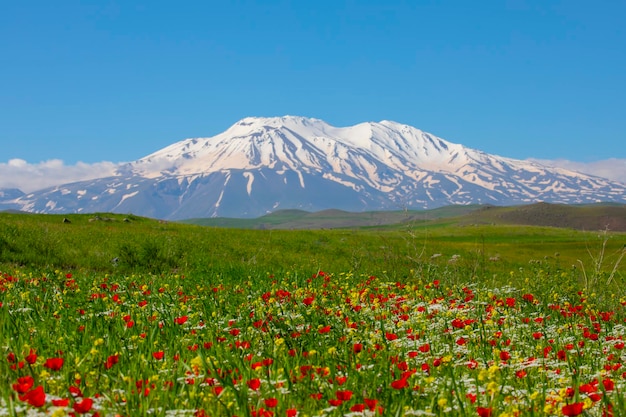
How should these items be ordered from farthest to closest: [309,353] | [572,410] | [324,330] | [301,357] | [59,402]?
1. [324,330]
2. [301,357]
3. [309,353]
4. [59,402]
5. [572,410]

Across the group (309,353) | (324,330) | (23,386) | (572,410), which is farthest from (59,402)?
(324,330)

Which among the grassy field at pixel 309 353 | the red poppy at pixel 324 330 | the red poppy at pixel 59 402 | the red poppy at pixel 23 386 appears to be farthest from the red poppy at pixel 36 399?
the red poppy at pixel 324 330

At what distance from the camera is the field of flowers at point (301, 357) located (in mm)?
4086

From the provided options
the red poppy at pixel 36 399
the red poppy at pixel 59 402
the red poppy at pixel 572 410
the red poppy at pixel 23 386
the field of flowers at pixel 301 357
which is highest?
the red poppy at pixel 36 399

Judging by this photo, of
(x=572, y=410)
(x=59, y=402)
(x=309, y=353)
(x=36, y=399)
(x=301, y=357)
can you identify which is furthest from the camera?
(x=301, y=357)

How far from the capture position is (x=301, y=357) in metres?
6.07

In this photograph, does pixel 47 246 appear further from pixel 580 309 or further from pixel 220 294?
pixel 580 309

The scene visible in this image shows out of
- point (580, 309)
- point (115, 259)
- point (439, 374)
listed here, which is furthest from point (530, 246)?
point (439, 374)

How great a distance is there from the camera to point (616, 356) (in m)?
6.54

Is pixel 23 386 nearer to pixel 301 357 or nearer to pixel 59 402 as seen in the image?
pixel 59 402

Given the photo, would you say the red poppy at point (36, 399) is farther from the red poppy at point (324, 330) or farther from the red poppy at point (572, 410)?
the red poppy at point (324, 330)

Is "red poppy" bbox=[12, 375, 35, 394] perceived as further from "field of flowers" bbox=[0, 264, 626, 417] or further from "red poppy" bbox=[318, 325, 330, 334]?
"red poppy" bbox=[318, 325, 330, 334]

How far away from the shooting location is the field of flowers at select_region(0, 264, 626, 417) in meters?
4.09

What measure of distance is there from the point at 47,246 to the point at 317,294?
54.5ft
